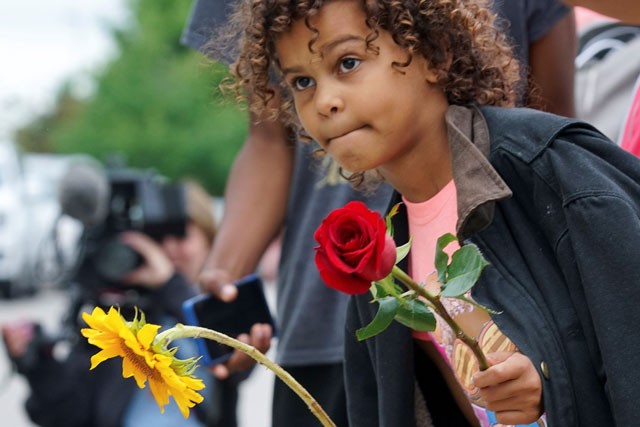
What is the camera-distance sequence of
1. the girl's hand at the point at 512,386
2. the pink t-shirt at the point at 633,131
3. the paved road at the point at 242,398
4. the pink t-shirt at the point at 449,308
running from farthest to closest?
the paved road at the point at 242,398
the pink t-shirt at the point at 633,131
the pink t-shirt at the point at 449,308
the girl's hand at the point at 512,386

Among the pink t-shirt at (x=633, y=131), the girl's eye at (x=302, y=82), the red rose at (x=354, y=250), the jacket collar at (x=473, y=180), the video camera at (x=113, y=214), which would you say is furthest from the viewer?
the video camera at (x=113, y=214)

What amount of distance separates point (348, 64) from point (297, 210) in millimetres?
838

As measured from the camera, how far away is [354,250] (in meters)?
1.07

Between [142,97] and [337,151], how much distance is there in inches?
790

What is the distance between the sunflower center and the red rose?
24 cm

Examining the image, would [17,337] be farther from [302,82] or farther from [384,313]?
[384,313]

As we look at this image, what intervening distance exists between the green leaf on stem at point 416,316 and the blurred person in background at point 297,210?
877 mm

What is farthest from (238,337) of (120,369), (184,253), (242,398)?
(242,398)

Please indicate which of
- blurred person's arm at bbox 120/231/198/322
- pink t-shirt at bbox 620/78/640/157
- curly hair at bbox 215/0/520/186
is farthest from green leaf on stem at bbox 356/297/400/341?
blurred person's arm at bbox 120/231/198/322

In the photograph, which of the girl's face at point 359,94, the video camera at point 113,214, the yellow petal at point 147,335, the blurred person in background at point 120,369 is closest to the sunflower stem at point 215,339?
the yellow petal at point 147,335

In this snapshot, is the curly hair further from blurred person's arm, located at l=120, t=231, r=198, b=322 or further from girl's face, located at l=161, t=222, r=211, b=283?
girl's face, located at l=161, t=222, r=211, b=283

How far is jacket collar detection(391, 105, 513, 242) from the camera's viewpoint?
1.31 metres

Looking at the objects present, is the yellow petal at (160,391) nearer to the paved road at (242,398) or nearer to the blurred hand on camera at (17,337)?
the blurred hand on camera at (17,337)

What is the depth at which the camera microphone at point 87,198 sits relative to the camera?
4176 mm
